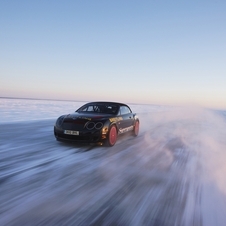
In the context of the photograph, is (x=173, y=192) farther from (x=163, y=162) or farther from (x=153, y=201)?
(x=163, y=162)

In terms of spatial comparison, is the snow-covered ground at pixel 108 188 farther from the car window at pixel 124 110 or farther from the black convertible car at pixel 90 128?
the car window at pixel 124 110

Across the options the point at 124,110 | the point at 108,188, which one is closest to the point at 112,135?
the point at 124,110

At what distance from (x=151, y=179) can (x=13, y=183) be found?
2.43m

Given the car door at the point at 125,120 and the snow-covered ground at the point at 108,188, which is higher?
the car door at the point at 125,120

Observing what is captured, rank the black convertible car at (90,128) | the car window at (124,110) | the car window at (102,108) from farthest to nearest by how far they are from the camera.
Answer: the car window at (124,110) → the car window at (102,108) → the black convertible car at (90,128)

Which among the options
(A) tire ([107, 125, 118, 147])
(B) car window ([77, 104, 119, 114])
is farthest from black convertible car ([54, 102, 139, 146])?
(B) car window ([77, 104, 119, 114])

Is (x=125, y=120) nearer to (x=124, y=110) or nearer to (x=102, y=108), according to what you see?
(x=124, y=110)

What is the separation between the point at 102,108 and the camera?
299 inches

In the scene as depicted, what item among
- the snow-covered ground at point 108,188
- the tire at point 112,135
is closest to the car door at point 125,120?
the tire at point 112,135

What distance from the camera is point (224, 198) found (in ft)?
10.6

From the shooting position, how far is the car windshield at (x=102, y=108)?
7408mm


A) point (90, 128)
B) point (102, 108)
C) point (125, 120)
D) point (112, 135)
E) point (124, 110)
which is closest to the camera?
point (90, 128)

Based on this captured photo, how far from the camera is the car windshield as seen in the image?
7.41 metres

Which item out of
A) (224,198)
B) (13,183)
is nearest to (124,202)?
(224,198)
